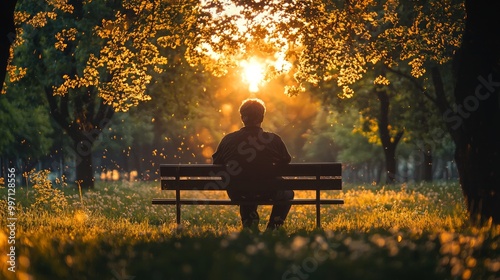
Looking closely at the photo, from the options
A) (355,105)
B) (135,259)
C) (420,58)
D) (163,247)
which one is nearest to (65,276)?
(135,259)

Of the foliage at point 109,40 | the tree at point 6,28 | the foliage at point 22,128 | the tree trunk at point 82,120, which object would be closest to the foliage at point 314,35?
the foliage at point 109,40

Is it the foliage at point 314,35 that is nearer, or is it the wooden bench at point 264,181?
the wooden bench at point 264,181

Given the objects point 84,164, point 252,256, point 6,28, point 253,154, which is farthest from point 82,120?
point 252,256

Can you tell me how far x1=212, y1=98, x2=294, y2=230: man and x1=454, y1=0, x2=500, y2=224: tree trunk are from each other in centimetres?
288

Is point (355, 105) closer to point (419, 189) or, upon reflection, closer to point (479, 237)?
point (419, 189)

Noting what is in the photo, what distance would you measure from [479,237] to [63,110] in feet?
83.7

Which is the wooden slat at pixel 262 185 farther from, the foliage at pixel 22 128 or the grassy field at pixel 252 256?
the foliage at pixel 22 128

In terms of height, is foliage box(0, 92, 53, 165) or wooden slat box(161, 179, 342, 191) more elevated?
foliage box(0, 92, 53, 165)

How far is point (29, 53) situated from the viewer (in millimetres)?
27219

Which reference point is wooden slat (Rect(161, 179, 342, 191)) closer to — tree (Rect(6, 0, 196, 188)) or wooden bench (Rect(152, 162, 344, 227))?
wooden bench (Rect(152, 162, 344, 227))

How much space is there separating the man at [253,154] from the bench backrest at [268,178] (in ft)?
0.22

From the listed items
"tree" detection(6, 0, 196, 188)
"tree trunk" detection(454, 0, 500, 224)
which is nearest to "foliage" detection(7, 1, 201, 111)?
"tree" detection(6, 0, 196, 188)

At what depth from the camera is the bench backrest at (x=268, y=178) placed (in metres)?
11.6

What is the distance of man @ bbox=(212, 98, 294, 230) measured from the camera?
1161cm
